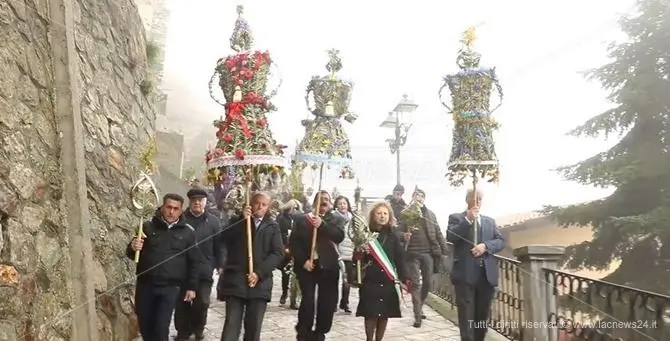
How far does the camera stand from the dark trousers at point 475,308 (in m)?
5.39

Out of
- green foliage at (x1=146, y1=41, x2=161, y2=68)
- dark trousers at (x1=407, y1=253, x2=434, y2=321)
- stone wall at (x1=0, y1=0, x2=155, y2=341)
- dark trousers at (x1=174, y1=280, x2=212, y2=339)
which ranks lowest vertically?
dark trousers at (x1=174, y1=280, x2=212, y2=339)

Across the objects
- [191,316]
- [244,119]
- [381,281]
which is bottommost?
[191,316]

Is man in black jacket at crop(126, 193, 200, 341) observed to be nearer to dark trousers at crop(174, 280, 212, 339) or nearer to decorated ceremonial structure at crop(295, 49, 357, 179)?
dark trousers at crop(174, 280, 212, 339)

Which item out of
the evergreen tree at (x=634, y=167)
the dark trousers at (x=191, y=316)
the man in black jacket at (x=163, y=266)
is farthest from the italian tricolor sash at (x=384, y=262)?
the evergreen tree at (x=634, y=167)

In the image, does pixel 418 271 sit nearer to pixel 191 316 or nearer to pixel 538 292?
pixel 538 292

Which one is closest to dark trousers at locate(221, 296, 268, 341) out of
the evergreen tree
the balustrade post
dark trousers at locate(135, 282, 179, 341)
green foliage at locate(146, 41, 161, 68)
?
dark trousers at locate(135, 282, 179, 341)

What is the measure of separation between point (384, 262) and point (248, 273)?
1.36 m

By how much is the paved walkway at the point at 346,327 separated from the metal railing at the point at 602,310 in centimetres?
141

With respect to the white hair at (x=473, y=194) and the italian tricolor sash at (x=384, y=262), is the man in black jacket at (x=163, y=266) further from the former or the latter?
the white hair at (x=473, y=194)

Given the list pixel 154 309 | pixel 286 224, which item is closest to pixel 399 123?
pixel 286 224

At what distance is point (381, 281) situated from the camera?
5.34 metres

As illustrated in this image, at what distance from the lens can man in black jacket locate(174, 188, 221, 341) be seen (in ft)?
18.8

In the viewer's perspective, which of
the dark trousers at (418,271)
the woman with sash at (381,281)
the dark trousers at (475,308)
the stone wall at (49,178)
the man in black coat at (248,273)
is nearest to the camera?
the stone wall at (49,178)

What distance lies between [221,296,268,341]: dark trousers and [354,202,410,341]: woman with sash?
102cm
